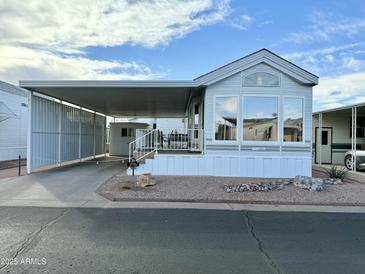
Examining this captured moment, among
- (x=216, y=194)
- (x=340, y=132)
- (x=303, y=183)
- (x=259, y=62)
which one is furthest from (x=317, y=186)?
(x=340, y=132)

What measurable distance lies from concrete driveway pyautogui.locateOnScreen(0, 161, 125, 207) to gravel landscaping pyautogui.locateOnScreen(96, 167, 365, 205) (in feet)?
1.81

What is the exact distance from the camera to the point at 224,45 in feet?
44.1

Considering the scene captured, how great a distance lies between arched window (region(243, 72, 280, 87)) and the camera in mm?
11430

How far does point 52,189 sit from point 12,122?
1150cm

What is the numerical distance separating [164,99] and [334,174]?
816cm

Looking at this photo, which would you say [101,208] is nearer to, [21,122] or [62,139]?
[62,139]

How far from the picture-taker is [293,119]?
11.5m

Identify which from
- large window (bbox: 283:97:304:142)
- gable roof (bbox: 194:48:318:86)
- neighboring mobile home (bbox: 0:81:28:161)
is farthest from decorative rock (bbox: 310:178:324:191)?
neighboring mobile home (bbox: 0:81:28:161)

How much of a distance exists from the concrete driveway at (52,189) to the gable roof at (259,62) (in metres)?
5.42

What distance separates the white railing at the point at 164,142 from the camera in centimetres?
1200

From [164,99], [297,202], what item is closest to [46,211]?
[297,202]

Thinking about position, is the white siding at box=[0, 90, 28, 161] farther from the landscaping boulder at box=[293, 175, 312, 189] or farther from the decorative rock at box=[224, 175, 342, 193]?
the landscaping boulder at box=[293, 175, 312, 189]

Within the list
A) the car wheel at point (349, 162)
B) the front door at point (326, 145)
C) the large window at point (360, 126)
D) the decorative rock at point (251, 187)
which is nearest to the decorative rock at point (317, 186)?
the decorative rock at point (251, 187)

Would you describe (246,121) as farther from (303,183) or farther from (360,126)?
(360,126)
